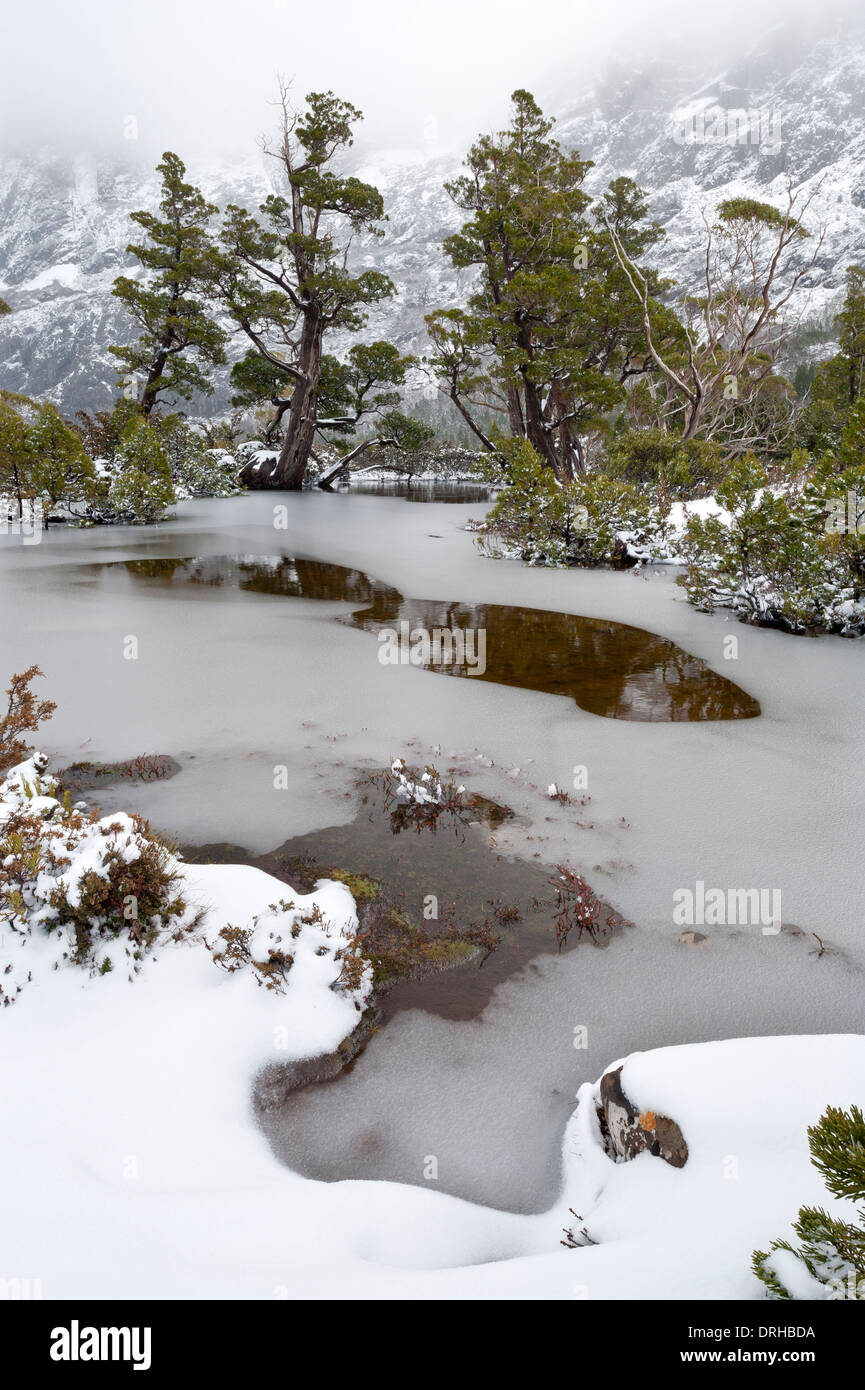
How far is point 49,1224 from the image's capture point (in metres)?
1.81

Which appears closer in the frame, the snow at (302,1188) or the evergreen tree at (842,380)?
the snow at (302,1188)

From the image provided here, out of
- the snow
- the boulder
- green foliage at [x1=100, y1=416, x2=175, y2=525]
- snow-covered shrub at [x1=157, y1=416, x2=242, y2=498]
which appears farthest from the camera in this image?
snow-covered shrub at [x1=157, y1=416, x2=242, y2=498]

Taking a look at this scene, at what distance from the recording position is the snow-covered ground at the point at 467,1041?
1775 millimetres

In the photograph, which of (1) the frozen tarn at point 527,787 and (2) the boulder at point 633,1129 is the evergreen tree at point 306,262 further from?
(2) the boulder at point 633,1129

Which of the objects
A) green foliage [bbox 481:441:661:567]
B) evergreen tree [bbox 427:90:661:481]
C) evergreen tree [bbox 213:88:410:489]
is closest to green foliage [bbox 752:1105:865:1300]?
green foliage [bbox 481:441:661:567]

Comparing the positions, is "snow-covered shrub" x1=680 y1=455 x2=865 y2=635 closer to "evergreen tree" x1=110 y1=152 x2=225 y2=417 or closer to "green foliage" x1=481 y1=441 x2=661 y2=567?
"green foliage" x1=481 y1=441 x2=661 y2=567

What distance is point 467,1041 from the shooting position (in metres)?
2.72

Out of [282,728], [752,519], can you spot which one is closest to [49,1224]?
[282,728]

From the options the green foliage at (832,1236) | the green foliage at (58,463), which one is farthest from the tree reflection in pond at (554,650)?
the green foliage at (58,463)

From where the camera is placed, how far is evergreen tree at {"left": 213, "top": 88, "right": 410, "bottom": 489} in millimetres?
24969

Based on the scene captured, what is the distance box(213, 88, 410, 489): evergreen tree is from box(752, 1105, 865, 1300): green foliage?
96.8 feet

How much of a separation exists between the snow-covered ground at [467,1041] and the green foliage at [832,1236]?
144 millimetres

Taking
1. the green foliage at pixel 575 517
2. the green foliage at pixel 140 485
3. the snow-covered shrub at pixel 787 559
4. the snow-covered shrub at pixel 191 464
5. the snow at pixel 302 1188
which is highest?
the snow-covered shrub at pixel 191 464
